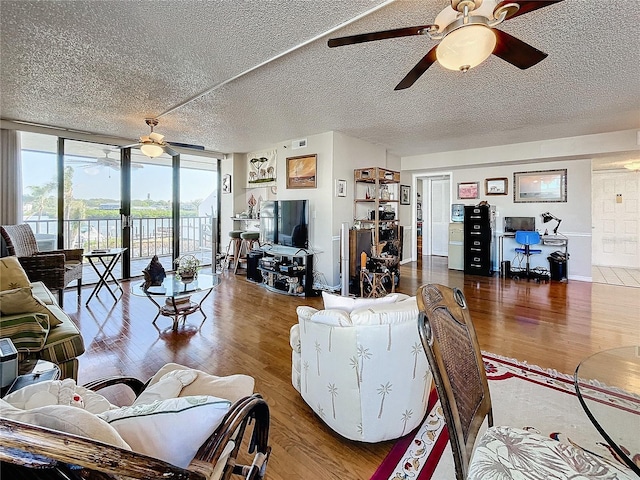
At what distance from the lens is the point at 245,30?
221 cm

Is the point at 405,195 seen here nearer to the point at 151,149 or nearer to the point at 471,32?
the point at 151,149

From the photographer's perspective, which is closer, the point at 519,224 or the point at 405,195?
the point at 519,224

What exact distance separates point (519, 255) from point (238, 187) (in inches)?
243

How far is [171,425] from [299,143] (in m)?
5.10

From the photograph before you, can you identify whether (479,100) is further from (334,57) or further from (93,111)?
(93,111)

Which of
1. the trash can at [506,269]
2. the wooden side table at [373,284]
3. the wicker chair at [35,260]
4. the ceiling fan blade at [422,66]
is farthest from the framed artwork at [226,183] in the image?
the trash can at [506,269]

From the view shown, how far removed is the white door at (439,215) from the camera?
8.63 m

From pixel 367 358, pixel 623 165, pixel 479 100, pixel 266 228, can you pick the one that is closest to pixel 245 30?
pixel 367 358

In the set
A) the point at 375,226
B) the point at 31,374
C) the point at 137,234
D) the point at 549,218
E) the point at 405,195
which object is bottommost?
the point at 31,374

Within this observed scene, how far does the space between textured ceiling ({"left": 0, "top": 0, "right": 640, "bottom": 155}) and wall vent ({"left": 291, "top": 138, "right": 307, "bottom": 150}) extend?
37 cm

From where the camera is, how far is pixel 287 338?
315cm

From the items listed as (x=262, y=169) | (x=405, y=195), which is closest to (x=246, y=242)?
(x=262, y=169)

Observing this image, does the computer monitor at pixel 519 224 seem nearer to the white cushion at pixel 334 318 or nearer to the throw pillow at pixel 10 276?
the white cushion at pixel 334 318

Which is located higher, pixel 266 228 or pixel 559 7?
pixel 559 7
